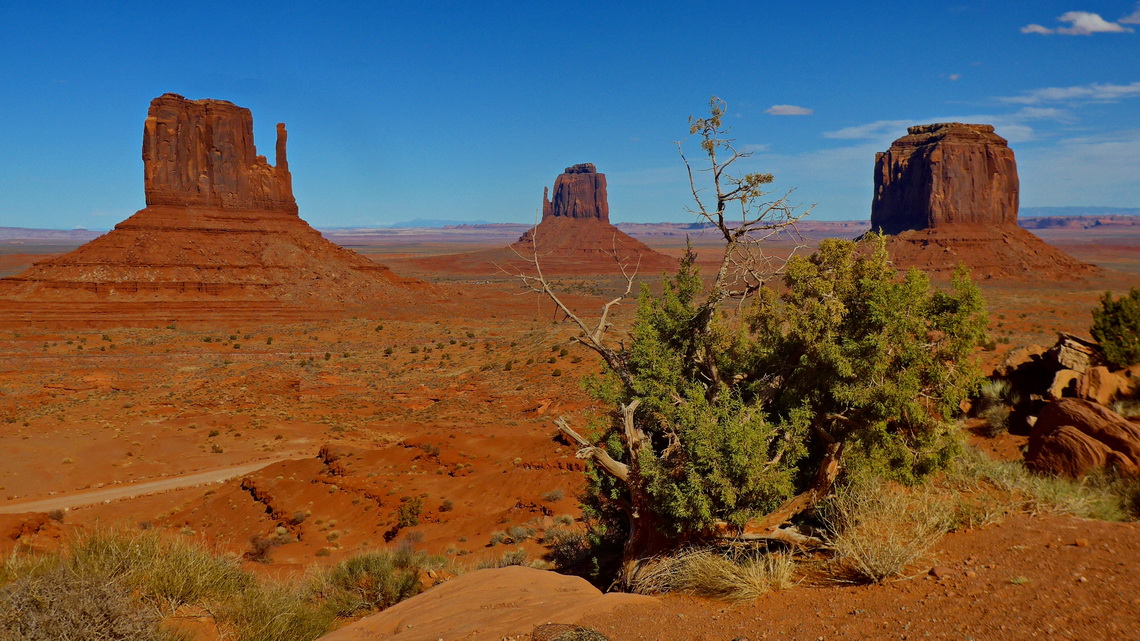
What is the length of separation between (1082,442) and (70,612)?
38.2 feet

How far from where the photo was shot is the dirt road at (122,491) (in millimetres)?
18422

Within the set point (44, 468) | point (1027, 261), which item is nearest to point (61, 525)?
point (44, 468)

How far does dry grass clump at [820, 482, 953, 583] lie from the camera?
6299 millimetres

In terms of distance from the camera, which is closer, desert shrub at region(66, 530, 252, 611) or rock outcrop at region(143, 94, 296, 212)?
desert shrub at region(66, 530, 252, 611)

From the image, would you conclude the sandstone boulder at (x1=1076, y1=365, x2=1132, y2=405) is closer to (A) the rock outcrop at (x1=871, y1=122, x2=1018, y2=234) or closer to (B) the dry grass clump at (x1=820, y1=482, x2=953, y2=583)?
(B) the dry grass clump at (x1=820, y1=482, x2=953, y2=583)

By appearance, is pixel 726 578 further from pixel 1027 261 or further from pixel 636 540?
pixel 1027 261

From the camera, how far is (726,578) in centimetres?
701

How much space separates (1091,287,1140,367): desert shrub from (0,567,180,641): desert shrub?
15362 millimetres

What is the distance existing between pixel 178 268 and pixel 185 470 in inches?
1805

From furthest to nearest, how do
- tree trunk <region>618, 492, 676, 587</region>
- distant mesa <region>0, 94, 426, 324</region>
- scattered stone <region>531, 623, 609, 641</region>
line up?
1. distant mesa <region>0, 94, 426, 324</region>
2. tree trunk <region>618, 492, 676, 587</region>
3. scattered stone <region>531, 623, 609, 641</region>

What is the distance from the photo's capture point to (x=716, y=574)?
711cm

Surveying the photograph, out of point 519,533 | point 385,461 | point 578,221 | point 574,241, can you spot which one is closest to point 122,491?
point 385,461

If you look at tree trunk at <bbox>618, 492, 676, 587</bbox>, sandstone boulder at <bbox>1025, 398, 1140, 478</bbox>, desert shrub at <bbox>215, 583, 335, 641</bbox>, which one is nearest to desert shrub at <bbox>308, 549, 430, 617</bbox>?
desert shrub at <bbox>215, 583, 335, 641</bbox>

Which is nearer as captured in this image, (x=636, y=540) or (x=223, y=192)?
(x=636, y=540)
